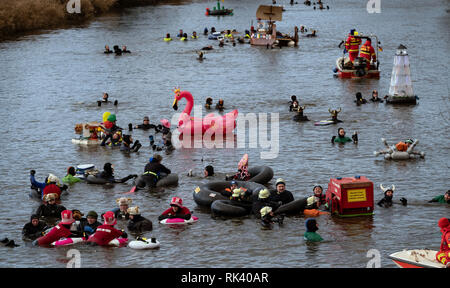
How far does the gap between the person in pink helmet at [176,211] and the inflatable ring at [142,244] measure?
223 cm

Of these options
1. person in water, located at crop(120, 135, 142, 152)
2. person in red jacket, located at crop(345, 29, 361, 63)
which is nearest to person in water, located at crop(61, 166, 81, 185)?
person in water, located at crop(120, 135, 142, 152)

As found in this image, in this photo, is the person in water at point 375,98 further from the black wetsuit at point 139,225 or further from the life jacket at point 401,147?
the black wetsuit at point 139,225

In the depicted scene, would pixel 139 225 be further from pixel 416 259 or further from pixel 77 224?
pixel 416 259

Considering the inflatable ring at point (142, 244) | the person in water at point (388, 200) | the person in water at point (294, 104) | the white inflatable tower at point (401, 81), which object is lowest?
the inflatable ring at point (142, 244)

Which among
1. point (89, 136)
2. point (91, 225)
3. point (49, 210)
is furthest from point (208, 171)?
point (89, 136)

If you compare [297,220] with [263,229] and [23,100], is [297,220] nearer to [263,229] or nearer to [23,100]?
[263,229]

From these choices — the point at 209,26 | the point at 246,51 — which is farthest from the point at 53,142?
the point at 209,26

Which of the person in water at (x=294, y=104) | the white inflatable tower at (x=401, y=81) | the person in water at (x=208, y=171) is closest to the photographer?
the person in water at (x=208, y=171)

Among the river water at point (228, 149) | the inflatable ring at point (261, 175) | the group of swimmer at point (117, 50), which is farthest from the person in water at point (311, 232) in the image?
the group of swimmer at point (117, 50)

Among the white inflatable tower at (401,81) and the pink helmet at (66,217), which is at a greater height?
the white inflatable tower at (401,81)

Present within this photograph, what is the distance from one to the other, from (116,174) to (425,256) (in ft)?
51.3

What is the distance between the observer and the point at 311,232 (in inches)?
907

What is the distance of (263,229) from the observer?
79.4 feet

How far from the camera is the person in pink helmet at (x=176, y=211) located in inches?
978
